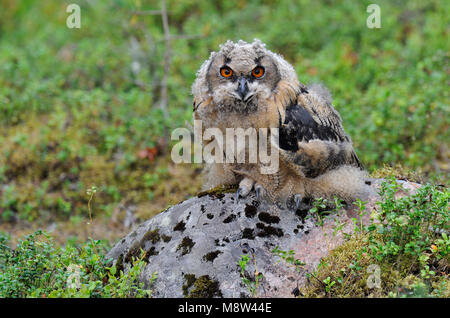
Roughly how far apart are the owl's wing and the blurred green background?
133 cm

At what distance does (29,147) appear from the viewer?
741 cm

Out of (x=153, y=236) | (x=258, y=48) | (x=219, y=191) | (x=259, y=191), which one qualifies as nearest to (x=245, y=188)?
(x=259, y=191)

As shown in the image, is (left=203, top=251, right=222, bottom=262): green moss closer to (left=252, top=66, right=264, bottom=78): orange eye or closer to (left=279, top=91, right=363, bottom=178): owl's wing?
(left=279, top=91, right=363, bottom=178): owl's wing

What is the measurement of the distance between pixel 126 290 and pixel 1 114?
5.44m

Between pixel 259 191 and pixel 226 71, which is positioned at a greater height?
pixel 226 71

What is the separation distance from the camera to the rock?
3.88 meters

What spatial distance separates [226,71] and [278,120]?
2.06 feet

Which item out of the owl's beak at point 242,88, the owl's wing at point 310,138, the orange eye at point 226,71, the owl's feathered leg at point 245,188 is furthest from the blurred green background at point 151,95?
the owl's beak at point 242,88

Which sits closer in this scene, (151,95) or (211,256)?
(211,256)

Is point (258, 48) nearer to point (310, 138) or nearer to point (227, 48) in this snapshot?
point (227, 48)

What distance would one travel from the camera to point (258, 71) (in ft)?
13.8
